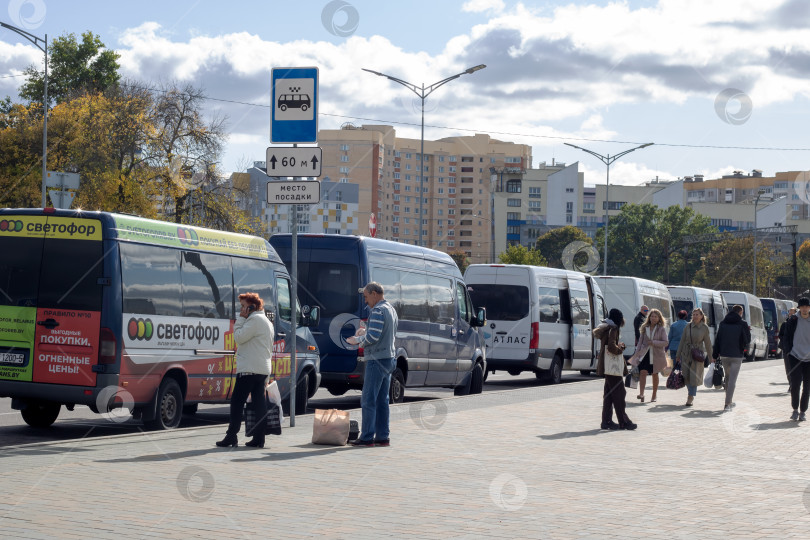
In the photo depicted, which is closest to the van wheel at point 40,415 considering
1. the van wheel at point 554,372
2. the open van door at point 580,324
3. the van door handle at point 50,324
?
the van door handle at point 50,324

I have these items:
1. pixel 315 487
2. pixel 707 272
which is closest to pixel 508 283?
pixel 315 487

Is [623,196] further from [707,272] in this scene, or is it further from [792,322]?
[792,322]

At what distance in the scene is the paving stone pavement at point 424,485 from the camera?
285 inches

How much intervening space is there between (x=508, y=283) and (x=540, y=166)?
14716cm

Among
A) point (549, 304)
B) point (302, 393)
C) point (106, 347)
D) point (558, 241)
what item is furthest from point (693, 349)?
point (558, 241)

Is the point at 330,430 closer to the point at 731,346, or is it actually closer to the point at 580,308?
the point at 731,346

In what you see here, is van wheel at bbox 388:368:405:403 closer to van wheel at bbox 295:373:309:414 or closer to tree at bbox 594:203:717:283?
van wheel at bbox 295:373:309:414

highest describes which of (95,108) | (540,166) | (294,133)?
(540,166)

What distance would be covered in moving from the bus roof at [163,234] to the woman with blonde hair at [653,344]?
8.02 metres

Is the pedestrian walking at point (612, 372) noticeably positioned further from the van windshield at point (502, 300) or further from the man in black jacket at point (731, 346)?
the van windshield at point (502, 300)

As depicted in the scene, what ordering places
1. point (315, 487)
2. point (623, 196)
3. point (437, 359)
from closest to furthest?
point (315, 487)
point (437, 359)
point (623, 196)

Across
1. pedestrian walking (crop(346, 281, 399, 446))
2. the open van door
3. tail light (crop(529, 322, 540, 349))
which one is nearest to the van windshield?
tail light (crop(529, 322, 540, 349))

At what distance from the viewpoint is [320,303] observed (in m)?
17.5

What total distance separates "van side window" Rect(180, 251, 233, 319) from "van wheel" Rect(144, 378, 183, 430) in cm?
88
